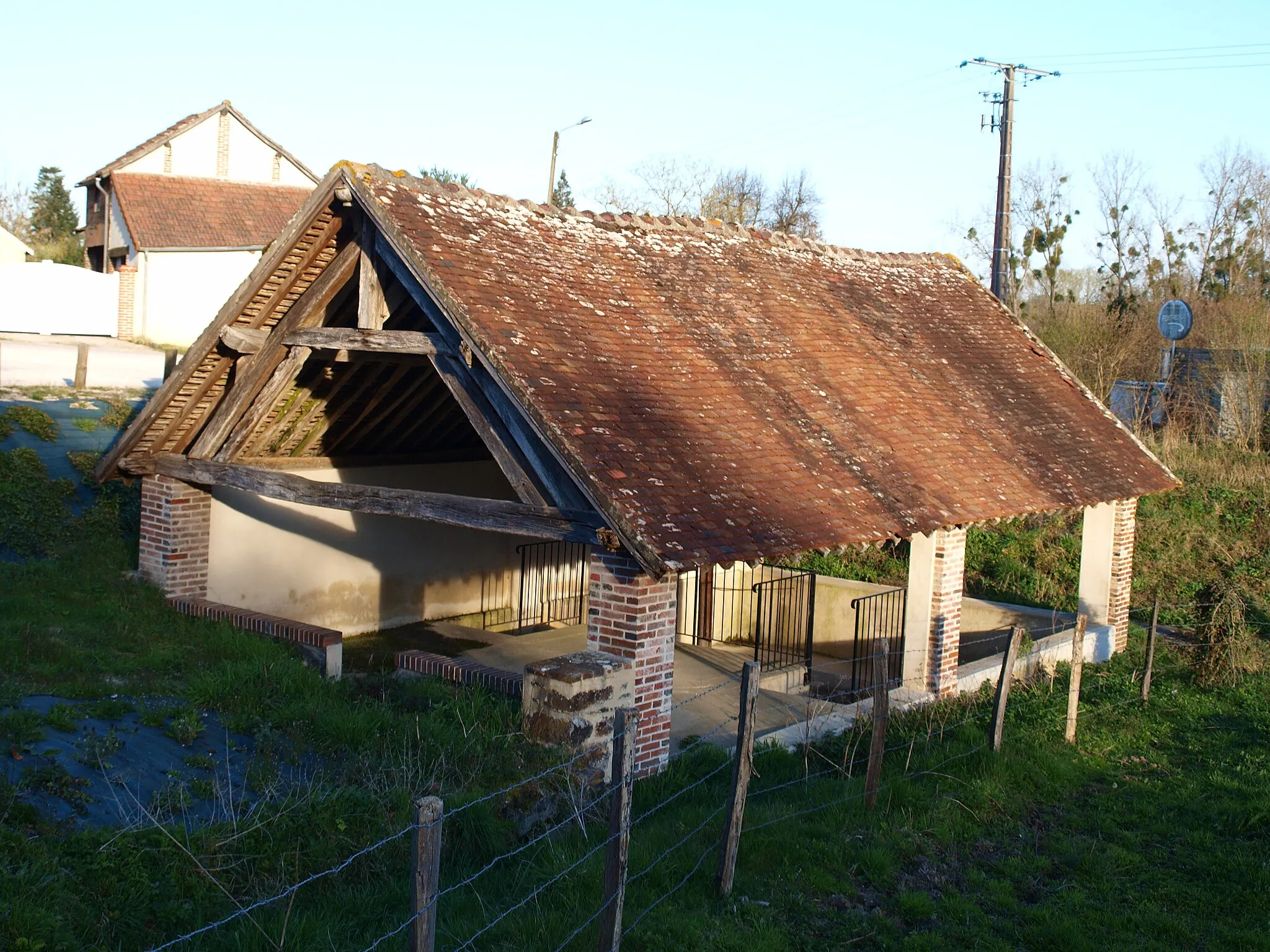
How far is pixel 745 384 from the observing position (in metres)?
9.70

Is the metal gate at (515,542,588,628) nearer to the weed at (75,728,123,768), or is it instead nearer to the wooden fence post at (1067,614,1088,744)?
the wooden fence post at (1067,614,1088,744)

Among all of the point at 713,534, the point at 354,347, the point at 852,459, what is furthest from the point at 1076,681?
the point at 354,347

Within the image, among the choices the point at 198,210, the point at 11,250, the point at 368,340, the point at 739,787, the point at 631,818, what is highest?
the point at 11,250

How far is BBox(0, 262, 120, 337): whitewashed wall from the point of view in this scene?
3027 centimetres

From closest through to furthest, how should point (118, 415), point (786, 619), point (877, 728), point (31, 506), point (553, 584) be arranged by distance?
point (877, 728) < point (31, 506) < point (786, 619) < point (118, 415) < point (553, 584)

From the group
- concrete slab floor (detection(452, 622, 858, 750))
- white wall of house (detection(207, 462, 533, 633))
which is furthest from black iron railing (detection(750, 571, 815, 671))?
white wall of house (detection(207, 462, 533, 633))

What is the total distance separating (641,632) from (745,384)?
119 inches

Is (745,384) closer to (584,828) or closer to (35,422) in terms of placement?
(584,828)

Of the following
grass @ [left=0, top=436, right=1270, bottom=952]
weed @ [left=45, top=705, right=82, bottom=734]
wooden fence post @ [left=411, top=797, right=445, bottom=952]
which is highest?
wooden fence post @ [left=411, top=797, right=445, bottom=952]

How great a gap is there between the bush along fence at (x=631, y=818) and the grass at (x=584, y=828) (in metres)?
0.04

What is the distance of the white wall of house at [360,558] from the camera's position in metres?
11.3

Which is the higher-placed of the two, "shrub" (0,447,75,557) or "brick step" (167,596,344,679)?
"shrub" (0,447,75,557)

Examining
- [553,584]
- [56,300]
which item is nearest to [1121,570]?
[553,584]

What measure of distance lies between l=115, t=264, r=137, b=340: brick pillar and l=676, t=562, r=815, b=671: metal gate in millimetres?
18938
